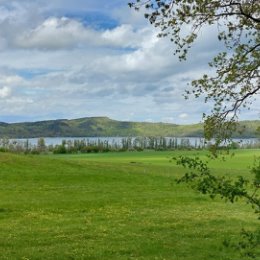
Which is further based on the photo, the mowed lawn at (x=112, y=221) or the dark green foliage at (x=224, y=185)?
the mowed lawn at (x=112, y=221)

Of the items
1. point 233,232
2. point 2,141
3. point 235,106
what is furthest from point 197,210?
point 2,141

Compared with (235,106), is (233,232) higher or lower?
lower

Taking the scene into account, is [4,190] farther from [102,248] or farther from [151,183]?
[102,248]

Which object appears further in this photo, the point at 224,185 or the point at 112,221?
the point at 112,221

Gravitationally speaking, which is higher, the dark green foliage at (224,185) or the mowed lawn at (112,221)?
the dark green foliage at (224,185)

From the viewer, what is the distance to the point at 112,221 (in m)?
26.5

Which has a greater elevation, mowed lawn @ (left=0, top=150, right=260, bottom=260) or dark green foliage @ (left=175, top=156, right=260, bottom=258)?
dark green foliage @ (left=175, top=156, right=260, bottom=258)

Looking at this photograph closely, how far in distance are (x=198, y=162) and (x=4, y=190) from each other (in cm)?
3481

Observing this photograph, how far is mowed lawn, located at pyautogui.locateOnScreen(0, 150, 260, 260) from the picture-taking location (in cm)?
1883

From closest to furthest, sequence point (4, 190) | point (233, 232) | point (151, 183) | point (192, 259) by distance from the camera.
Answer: point (192, 259) → point (233, 232) → point (4, 190) → point (151, 183)

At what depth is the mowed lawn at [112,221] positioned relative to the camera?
18828mm

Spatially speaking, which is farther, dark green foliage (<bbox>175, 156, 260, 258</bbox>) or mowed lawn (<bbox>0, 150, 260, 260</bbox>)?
mowed lawn (<bbox>0, 150, 260, 260</bbox>)

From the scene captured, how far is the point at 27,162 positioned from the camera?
6425 centimetres

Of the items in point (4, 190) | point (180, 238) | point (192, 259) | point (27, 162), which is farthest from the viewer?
point (27, 162)
